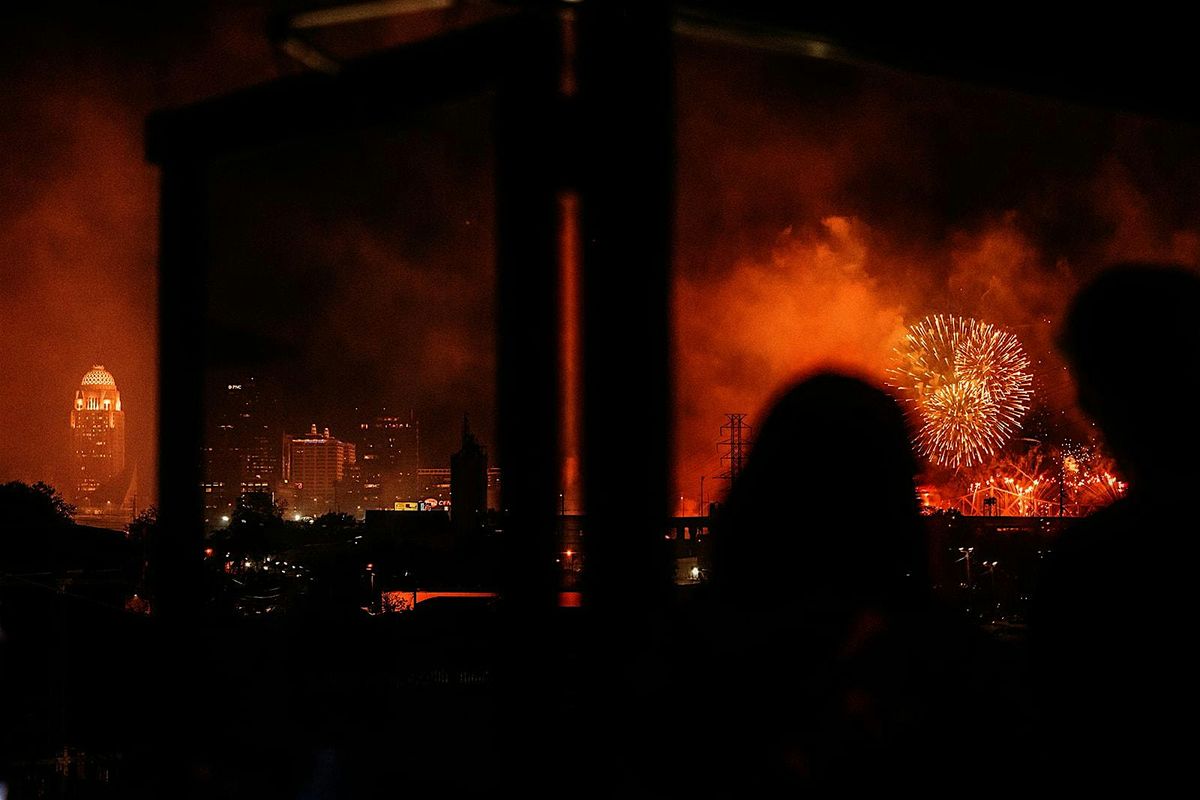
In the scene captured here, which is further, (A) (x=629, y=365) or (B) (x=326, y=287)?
(B) (x=326, y=287)

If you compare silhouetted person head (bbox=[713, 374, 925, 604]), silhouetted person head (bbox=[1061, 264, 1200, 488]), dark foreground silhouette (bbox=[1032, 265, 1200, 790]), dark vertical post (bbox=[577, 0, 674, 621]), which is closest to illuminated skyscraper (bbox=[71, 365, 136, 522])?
dark vertical post (bbox=[577, 0, 674, 621])

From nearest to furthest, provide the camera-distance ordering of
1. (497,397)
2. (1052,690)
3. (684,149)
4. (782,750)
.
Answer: (782,750) → (1052,690) → (497,397) → (684,149)

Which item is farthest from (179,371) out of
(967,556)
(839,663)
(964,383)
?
(964,383)

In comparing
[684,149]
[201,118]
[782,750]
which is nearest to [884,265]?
[684,149]

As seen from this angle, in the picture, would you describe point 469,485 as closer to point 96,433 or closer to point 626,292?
point 626,292

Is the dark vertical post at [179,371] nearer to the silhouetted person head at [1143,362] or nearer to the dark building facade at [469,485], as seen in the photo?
the dark building facade at [469,485]

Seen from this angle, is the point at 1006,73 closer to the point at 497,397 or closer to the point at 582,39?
the point at 582,39
